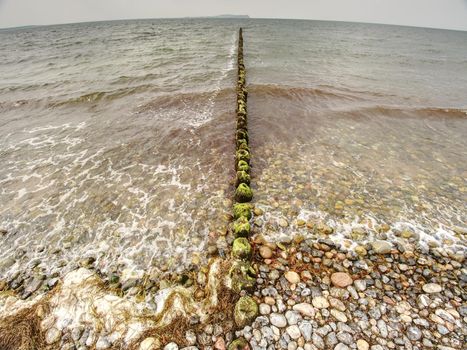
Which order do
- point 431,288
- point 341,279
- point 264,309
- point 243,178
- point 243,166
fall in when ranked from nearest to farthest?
point 264,309
point 431,288
point 341,279
point 243,178
point 243,166

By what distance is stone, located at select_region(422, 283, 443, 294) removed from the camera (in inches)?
195

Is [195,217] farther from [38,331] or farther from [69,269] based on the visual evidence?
[38,331]

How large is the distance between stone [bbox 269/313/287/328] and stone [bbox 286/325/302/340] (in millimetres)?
109

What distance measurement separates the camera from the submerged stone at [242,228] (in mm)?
6055

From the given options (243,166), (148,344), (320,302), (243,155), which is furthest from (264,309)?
(243,155)

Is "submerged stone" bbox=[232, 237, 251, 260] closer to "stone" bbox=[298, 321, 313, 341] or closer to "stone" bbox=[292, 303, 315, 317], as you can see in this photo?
"stone" bbox=[292, 303, 315, 317]

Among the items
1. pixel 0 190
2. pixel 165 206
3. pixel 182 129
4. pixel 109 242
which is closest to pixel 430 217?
pixel 165 206

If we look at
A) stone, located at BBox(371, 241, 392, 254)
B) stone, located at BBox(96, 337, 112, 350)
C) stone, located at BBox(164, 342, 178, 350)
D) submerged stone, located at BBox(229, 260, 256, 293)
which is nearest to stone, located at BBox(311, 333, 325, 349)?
submerged stone, located at BBox(229, 260, 256, 293)

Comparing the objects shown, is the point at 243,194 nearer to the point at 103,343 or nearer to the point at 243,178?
the point at 243,178

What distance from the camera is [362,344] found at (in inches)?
163

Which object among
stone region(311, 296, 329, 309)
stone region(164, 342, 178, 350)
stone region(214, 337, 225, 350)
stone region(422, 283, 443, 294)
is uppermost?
stone region(422, 283, 443, 294)

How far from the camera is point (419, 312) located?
4570 mm

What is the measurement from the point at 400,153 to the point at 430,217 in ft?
13.2

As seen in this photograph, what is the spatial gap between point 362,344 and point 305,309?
3.29ft
